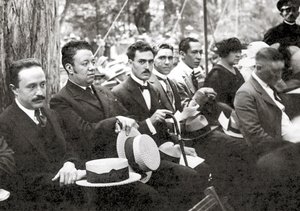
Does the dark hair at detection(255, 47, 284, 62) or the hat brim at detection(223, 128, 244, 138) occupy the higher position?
the dark hair at detection(255, 47, 284, 62)

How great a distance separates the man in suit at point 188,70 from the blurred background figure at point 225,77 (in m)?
0.40

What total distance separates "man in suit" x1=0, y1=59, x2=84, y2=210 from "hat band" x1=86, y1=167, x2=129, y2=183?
123 mm

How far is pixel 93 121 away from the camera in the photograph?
380 cm

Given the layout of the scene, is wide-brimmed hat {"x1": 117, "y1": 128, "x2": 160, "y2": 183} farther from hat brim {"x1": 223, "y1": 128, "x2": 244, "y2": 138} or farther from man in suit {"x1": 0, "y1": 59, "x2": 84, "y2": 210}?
hat brim {"x1": 223, "y1": 128, "x2": 244, "y2": 138}

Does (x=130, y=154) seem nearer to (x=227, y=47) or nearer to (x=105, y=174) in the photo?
(x=105, y=174)

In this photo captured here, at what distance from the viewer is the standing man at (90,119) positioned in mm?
3441

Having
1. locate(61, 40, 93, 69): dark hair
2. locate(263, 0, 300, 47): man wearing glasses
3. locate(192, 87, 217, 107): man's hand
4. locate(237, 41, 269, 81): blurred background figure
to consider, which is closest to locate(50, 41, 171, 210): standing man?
locate(61, 40, 93, 69): dark hair

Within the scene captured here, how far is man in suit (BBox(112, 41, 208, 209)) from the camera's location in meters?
3.90

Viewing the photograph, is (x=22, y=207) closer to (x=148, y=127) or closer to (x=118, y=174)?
(x=118, y=174)

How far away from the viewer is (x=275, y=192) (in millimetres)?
3764

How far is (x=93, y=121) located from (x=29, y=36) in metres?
0.82


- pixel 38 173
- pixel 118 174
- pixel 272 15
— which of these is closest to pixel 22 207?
pixel 38 173

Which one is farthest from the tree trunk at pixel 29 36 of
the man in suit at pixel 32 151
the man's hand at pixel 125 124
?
the man's hand at pixel 125 124

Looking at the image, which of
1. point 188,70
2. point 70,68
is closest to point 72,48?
point 70,68
